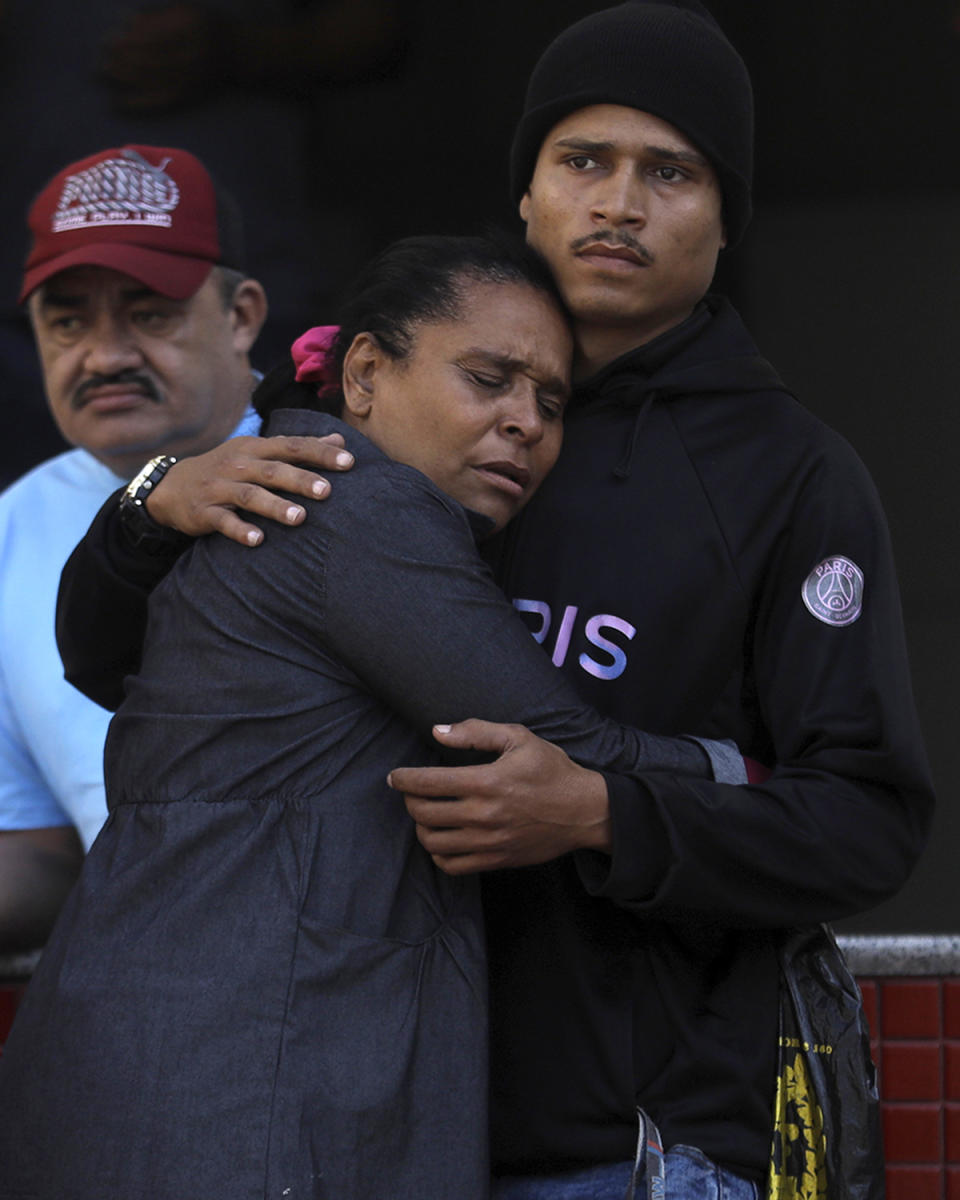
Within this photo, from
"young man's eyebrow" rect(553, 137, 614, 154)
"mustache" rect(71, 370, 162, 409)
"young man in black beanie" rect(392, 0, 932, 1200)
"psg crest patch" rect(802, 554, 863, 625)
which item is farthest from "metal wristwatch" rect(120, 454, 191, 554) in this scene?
"mustache" rect(71, 370, 162, 409)

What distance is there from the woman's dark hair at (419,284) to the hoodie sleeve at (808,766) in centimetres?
41

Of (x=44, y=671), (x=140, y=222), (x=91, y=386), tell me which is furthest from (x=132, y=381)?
(x=44, y=671)

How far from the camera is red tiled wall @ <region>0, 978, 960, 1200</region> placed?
10.6 ft

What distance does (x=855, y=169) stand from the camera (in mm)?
3443

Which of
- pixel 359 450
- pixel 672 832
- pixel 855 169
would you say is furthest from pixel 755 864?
pixel 855 169

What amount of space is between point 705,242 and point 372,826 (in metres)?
0.86

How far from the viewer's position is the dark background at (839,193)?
341cm

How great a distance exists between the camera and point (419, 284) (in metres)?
1.91

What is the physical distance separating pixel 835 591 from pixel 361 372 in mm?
617

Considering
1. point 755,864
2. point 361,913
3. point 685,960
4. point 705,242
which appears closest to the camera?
point 361,913

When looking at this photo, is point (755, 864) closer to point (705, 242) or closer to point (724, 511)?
point (724, 511)

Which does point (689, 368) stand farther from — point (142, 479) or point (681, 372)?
point (142, 479)

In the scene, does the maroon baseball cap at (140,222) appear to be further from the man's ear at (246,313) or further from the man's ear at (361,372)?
the man's ear at (361,372)

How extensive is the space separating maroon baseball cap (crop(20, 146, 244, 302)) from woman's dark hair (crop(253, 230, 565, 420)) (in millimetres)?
1205
